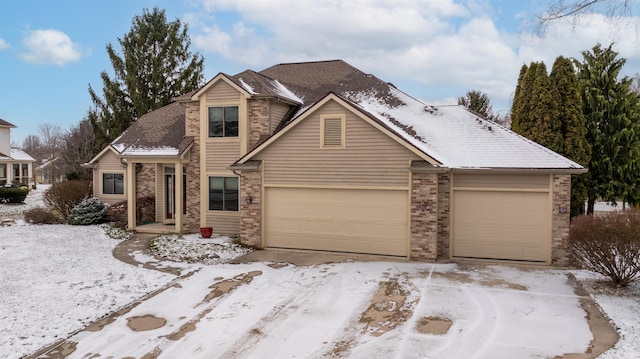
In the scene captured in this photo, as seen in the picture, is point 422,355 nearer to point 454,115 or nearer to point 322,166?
point 322,166

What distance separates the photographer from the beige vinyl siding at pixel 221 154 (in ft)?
51.9

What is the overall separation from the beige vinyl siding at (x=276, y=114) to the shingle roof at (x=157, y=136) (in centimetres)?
320

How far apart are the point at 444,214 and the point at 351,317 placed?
570 centimetres

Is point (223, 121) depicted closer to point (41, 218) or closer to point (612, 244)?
point (41, 218)

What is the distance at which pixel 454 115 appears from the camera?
15.2m

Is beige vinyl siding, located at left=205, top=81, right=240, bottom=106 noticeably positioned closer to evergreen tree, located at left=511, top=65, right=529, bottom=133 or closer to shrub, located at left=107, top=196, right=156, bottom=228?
shrub, located at left=107, top=196, right=156, bottom=228

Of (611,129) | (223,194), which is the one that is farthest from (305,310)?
(611,129)

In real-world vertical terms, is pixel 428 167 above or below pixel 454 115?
below

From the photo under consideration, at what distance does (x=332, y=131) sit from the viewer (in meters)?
13.3

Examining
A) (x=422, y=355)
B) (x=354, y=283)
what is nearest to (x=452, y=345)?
(x=422, y=355)

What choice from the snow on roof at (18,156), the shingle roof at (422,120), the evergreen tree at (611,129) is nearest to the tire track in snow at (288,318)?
the shingle roof at (422,120)

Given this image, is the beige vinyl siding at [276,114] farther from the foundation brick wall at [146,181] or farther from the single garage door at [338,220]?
the foundation brick wall at [146,181]

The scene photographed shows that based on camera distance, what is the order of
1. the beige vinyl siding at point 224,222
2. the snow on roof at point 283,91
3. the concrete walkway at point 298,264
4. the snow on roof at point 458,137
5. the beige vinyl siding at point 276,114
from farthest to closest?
the snow on roof at point 283,91 < the beige vinyl siding at point 224,222 < the beige vinyl siding at point 276,114 < the snow on roof at point 458,137 < the concrete walkway at point 298,264

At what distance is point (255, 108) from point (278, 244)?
485cm
